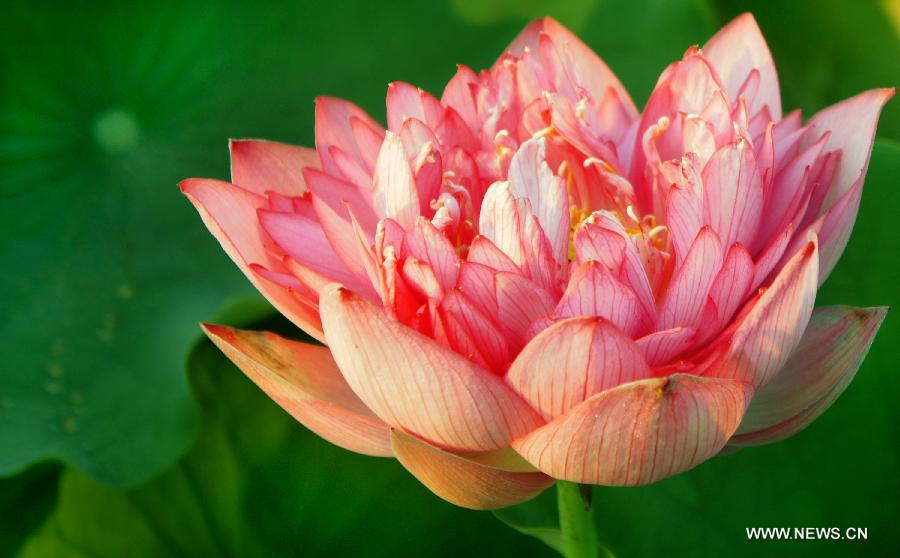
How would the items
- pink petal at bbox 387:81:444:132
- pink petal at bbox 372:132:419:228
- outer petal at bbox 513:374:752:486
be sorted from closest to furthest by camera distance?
outer petal at bbox 513:374:752:486
pink petal at bbox 372:132:419:228
pink petal at bbox 387:81:444:132

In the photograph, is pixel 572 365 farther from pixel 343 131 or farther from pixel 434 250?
pixel 343 131

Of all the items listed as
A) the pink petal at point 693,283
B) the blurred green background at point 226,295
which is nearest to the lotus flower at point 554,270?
the pink petal at point 693,283

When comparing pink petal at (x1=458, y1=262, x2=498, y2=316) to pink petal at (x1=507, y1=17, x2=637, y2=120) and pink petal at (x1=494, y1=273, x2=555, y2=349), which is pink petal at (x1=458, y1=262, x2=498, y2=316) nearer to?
pink petal at (x1=494, y1=273, x2=555, y2=349)

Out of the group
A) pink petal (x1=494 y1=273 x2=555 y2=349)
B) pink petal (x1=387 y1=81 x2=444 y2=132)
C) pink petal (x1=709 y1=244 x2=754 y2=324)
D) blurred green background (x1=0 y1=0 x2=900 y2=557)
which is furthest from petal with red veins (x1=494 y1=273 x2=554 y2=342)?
blurred green background (x1=0 y1=0 x2=900 y2=557)

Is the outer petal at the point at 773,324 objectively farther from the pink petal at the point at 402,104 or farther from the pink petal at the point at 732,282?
the pink petal at the point at 402,104

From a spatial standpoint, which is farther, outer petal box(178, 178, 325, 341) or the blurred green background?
the blurred green background

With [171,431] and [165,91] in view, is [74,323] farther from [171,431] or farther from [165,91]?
[165,91]
